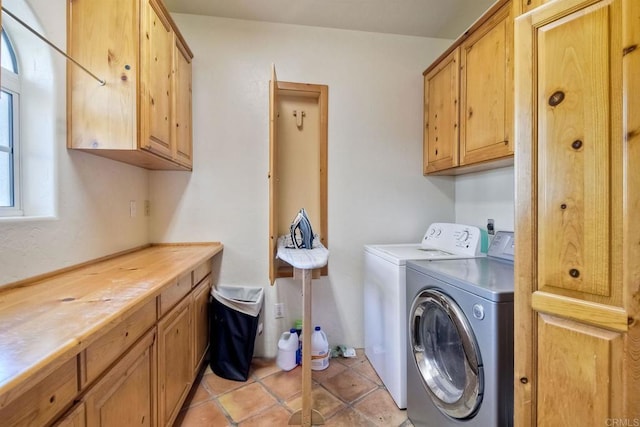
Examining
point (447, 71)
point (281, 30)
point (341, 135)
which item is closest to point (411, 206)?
point (341, 135)

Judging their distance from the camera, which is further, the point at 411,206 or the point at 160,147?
the point at 411,206

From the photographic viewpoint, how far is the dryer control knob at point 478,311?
3.29 feet

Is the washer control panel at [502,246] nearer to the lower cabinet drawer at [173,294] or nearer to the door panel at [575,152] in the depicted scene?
the door panel at [575,152]

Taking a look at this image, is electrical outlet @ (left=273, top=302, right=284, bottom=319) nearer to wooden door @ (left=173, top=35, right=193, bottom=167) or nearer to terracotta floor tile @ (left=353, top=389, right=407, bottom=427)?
terracotta floor tile @ (left=353, top=389, right=407, bottom=427)

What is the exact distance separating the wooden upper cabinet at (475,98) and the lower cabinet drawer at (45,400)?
6.53 ft

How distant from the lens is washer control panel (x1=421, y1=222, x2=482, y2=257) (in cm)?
169

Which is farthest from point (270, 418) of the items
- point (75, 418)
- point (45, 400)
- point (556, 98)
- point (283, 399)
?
point (556, 98)

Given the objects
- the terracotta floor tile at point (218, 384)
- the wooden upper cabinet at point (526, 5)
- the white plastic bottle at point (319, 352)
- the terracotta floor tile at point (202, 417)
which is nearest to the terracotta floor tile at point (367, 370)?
the white plastic bottle at point (319, 352)

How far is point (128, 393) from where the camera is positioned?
0.94m

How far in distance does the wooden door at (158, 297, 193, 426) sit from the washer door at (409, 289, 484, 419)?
1256 mm

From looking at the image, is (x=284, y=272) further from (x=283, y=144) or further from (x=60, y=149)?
(x=60, y=149)

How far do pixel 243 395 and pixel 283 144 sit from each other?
1840mm

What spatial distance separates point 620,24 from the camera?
0.68 meters

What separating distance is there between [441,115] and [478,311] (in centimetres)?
158
